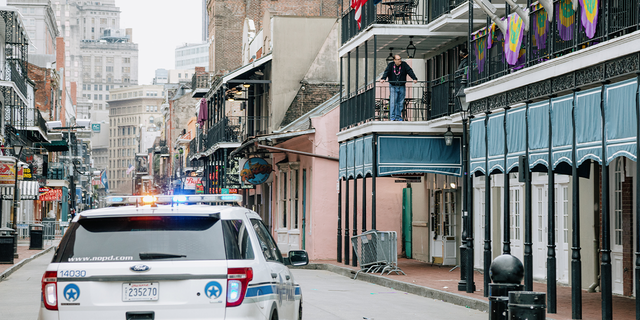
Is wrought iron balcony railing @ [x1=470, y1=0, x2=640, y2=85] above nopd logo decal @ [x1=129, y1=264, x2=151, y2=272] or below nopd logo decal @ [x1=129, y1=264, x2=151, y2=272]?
above

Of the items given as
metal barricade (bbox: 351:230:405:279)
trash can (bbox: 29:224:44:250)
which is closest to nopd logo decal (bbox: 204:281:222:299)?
metal barricade (bbox: 351:230:405:279)

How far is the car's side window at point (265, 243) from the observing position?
25.4ft

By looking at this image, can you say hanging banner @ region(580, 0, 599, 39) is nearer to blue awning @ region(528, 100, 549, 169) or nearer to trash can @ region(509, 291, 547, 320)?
blue awning @ region(528, 100, 549, 169)

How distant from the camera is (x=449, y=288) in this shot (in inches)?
662

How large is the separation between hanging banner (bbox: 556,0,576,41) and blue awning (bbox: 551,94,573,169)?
94cm

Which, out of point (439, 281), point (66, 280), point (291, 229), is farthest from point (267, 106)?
point (66, 280)

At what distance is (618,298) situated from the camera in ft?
49.4

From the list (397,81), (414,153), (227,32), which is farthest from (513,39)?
(227,32)

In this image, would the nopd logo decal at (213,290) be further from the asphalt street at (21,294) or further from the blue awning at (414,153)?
the blue awning at (414,153)

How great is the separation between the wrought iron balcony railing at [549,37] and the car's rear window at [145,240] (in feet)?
20.9

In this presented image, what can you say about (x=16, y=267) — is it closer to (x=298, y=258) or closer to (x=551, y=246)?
(x=551, y=246)

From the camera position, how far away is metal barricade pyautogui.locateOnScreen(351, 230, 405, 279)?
2064cm

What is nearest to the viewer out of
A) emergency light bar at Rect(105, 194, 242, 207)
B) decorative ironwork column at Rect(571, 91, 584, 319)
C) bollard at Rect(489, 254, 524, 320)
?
emergency light bar at Rect(105, 194, 242, 207)

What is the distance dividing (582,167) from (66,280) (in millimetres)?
8798
